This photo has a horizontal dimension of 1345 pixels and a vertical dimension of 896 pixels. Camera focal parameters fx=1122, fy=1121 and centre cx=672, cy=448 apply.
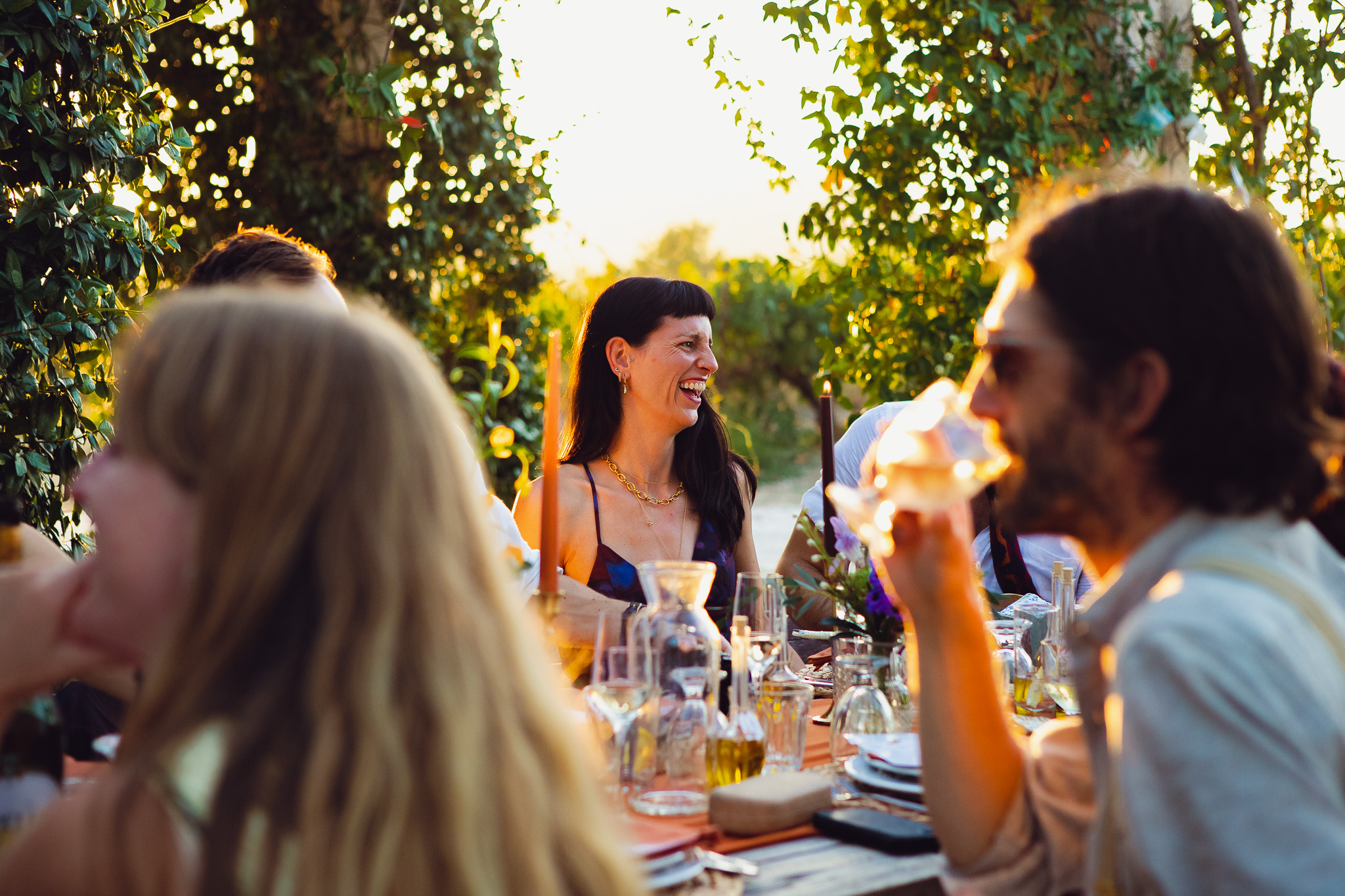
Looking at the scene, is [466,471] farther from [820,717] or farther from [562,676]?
[820,717]

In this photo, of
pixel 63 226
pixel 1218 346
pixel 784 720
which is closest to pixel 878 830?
pixel 784 720

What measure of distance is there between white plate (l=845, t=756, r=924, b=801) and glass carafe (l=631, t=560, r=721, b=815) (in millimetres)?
224

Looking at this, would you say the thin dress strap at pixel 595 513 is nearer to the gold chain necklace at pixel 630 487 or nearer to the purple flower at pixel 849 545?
the gold chain necklace at pixel 630 487

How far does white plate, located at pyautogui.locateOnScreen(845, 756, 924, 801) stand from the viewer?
1577 millimetres

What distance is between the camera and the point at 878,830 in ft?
4.77

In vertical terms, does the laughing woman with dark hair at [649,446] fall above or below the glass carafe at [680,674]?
above

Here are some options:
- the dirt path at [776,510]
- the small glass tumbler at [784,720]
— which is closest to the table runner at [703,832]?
the small glass tumbler at [784,720]

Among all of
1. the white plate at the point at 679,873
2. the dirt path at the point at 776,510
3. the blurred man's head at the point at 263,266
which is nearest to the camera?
the white plate at the point at 679,873

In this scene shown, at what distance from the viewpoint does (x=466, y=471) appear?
102 cm

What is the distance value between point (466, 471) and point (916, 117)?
3518mm

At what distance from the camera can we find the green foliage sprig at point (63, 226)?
2770 millimetres

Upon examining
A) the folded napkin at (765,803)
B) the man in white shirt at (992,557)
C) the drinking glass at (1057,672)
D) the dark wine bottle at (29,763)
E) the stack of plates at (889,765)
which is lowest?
the folded napkin at (765,803)

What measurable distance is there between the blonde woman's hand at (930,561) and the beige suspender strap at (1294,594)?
36 centimetres

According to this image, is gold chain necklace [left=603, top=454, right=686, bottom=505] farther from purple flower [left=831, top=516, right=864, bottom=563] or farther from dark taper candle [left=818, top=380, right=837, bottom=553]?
purple flower [left=831, top=516, right=864, bottom=563]
